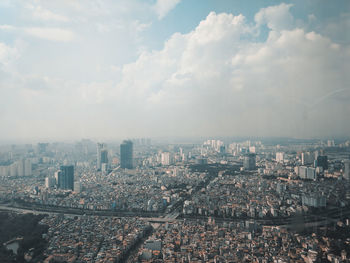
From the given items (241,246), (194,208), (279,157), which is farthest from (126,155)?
(241,246)

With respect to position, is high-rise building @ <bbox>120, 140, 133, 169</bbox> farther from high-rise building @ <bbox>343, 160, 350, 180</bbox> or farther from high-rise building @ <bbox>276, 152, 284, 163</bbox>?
high-rise building @ <bbox>343, 160, 350, 180</bbox>

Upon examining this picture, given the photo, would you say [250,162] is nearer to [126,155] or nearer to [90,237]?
[126,155]

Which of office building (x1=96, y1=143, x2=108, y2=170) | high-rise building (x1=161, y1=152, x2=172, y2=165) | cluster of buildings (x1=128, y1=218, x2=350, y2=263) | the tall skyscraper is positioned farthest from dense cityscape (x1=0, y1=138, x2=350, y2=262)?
high-rise building (x1=161, y1=152, x2=172, y2=165)

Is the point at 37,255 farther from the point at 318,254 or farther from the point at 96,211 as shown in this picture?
the point at 318,254

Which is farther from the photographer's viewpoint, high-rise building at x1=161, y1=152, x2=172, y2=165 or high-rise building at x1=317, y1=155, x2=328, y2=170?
high-rise building at x1=161, y1=152, x2=172, y2=165

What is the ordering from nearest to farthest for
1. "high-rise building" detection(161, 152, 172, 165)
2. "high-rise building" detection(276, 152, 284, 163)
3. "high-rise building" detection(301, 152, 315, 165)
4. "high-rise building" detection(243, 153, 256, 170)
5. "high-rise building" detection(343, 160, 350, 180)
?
"high-rise building" detection(343, 160, 350, 180)
"high-rise building" detection(301, 152, 315, 165)
"high-rise building" detection(276, 152, 284, 163)
"high-rise building" detection(243, 153, 256, 170)
"high-rise building" detection(161, 152, 172, 165)
